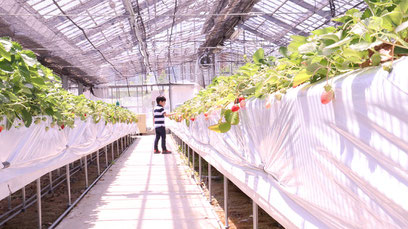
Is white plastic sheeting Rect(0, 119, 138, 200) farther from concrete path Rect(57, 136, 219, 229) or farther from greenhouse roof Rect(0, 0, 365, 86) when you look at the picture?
greenhouse roof Rect(0, 0, 365, 86)

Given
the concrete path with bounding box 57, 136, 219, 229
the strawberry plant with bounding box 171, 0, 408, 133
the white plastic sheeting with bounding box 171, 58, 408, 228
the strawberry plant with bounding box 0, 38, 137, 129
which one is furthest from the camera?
the concrete path with bounding box 57, 136, 219, 229

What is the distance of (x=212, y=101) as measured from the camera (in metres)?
2.96

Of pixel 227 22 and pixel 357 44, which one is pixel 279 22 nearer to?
pixel 227 22

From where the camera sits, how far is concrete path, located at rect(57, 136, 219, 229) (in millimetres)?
3329

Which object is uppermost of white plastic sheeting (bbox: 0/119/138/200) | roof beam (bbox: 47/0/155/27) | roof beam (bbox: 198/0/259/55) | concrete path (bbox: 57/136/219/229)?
roof beam (bbox: 198/0/259/55)

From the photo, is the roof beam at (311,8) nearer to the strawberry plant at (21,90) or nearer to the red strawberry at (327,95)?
the strawberry plant at (21,90)

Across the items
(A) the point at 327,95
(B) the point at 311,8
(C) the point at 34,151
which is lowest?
(C) the point at 34,151

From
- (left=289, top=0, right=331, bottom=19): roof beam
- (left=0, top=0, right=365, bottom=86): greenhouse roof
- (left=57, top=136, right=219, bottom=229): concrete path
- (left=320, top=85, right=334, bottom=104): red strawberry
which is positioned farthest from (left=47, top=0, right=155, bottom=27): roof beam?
(left=320, top=85, right=334, bottom=104): red strawberry

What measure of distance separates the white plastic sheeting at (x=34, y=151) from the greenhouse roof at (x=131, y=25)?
348 centimetres

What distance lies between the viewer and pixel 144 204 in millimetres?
3939

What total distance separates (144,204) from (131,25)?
276 inches

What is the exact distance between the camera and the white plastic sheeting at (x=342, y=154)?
2.53ft

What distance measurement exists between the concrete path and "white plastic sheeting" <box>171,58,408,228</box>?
183cm

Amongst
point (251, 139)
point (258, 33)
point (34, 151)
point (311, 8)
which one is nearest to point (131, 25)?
point (311, 8)
